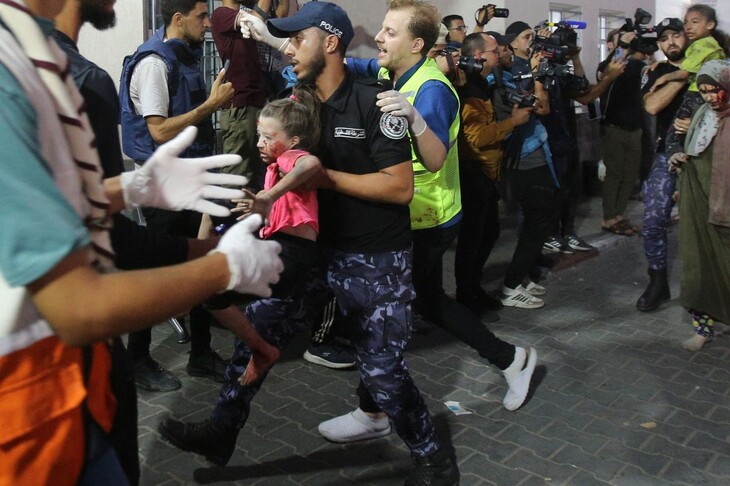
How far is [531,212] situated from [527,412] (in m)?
2.21

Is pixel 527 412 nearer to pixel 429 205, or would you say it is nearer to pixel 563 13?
pixel 429 205

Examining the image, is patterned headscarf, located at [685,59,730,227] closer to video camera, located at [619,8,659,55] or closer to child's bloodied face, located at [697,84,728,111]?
child's bloodied face, located at [697,84,728,111]

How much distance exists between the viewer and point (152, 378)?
435cm

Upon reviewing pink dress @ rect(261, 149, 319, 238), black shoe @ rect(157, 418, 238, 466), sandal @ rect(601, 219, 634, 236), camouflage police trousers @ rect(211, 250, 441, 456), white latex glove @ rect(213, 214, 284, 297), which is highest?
white latex glove @ rect(213, 214, 284, 297)

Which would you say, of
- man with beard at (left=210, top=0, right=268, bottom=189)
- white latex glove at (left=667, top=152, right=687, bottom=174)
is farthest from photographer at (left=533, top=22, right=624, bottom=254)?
man with beard at (left=210, top=0, right=268, bottom=189)

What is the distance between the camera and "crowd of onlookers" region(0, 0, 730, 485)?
1354 mm

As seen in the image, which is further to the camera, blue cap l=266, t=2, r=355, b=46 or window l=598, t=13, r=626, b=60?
window l=598, t=13, r=626, b=60

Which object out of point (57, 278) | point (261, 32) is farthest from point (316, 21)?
point (57, 278)

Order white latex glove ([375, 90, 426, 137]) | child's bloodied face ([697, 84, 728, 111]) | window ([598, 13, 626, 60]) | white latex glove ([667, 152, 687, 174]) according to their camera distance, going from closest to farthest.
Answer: white latex glove ([375, 90, 426, 137]) < child's bloodied face ([697, 84, 728, 111]) < white latex glove ([667, 152, 687, 174]) < window ([598, 13, 626, 60])

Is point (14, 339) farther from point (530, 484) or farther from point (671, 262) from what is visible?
point (671, 262)

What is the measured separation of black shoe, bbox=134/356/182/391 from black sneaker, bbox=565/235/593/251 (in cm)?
462

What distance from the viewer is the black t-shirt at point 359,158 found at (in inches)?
120

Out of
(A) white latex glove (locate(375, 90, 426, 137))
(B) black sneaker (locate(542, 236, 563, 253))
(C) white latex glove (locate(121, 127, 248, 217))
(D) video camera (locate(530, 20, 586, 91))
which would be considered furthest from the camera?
(B) black sneaker (locate(542, 236, 563, 253))

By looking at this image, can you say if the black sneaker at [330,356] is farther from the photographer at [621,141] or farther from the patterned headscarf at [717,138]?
the photographer at [621,141]
